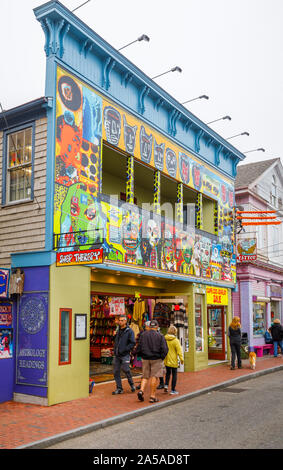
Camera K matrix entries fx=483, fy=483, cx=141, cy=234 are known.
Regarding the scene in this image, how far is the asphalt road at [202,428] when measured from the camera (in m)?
7.01

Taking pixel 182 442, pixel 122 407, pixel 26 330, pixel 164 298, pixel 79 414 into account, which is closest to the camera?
pixel 182 442

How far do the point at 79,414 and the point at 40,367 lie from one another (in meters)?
1.54

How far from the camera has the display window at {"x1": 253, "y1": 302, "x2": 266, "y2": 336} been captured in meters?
23.1

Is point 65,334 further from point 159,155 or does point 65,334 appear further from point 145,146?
point 159,155

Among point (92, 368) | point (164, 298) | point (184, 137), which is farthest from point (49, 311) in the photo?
point (184, 137)

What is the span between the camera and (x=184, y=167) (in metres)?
16.3

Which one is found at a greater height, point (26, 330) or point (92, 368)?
point (26, 330)

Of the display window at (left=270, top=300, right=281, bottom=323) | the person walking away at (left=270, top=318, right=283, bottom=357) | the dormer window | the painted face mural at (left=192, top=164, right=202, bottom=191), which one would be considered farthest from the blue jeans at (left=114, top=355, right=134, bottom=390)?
the dormer window

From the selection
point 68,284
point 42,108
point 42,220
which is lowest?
point 68,284

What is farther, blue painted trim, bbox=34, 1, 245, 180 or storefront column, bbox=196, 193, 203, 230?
storefront column, bbox=196, 193, 203, 230

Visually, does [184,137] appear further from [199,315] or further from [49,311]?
[49,311]

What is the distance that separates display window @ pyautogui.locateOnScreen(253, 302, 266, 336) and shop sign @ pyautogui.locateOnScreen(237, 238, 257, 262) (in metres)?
3.00

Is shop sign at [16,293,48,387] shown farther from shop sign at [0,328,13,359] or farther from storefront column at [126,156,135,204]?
storefront column at [126,156,135,204]

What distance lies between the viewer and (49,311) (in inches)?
395
